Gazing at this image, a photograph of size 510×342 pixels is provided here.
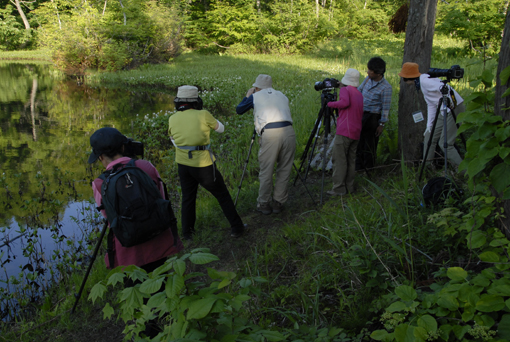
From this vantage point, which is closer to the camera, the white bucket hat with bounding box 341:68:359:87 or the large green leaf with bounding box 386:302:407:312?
the large green leaf with bounding box 386:302:407:312

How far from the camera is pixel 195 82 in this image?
1711 centimetres

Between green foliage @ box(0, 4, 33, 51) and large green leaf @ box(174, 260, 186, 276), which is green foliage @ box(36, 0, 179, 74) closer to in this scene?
green foliage @ box(0, 4, 33, 51)

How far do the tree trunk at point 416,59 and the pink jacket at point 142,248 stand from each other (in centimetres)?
332

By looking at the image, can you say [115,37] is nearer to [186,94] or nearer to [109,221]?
[186,94]

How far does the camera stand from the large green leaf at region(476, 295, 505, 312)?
1.73 metres

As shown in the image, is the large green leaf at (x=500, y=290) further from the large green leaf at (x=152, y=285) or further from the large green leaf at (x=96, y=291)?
the large green leaf at (x=96, y=291)

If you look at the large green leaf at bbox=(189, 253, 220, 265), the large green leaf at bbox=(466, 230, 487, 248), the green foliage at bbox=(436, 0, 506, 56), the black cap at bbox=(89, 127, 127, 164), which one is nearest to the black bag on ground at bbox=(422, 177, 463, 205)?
the large green leaf at bbox=(466, 230, 487, 248)

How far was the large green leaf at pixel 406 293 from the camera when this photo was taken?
2.03 meters

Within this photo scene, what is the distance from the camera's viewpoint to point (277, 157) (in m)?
4.86

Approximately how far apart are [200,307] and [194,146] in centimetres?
296

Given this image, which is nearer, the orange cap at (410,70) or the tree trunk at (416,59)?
the orange cap at (410,70)

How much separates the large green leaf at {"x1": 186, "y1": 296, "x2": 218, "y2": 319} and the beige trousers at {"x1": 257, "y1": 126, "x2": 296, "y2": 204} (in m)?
3.34

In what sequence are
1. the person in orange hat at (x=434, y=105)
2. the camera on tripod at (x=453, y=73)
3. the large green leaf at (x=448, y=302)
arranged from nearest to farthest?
the large green leaf at (x=448, y=302) → the camera on tripod at (x=453, y=73) → the person in orange hat at (x=434, y=105)

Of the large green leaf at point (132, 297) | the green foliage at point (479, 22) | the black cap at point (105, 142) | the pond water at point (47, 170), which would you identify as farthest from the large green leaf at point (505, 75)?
the green foliage at point (479, 22)
